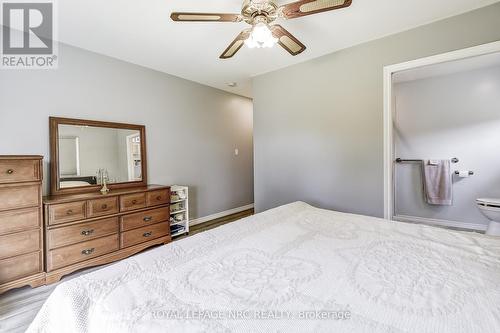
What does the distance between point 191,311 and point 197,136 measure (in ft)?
10.9

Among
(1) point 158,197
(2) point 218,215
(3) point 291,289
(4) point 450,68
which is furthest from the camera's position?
(2) point 218,215

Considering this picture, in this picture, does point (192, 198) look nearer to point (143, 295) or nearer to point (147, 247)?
point (147, 247)

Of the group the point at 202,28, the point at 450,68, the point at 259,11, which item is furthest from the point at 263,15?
the point at 450,68

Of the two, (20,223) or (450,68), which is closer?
(20,223)

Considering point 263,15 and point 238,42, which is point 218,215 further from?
point 263,15

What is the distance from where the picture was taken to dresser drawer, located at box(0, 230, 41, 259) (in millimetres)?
1803

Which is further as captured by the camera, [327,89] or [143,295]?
[327,89]

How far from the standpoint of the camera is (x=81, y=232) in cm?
220

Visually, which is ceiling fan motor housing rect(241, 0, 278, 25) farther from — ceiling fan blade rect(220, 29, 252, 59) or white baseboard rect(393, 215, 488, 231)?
white baseboard rect(393, 215, 488, 231)

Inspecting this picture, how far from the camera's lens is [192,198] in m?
3.76

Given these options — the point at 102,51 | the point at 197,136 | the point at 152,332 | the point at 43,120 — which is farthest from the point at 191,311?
the point at 197,136

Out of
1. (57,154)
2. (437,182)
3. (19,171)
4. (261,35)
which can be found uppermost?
(261,35)

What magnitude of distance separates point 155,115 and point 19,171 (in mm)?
1680

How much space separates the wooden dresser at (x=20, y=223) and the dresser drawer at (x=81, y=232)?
0.09 meters
